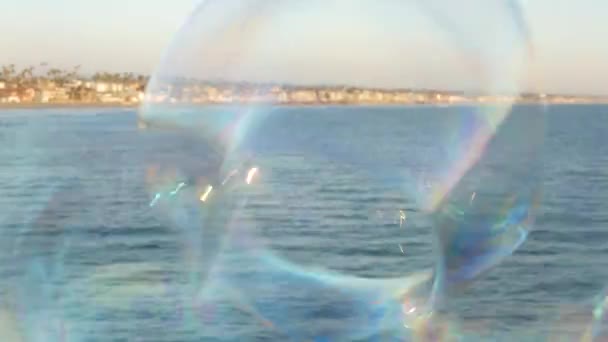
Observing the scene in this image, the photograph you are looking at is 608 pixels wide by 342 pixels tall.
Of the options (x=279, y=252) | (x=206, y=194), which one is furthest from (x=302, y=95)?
(x=279, y=252)

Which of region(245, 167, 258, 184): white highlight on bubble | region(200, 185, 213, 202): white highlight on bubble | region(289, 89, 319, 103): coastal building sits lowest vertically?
region(200, 185, 213, 202): white highlight on bubble

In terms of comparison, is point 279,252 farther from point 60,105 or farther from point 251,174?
point 60,105

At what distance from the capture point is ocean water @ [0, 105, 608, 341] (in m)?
13.6

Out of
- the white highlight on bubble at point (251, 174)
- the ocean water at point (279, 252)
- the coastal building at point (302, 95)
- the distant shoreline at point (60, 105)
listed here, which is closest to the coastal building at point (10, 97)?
the distant shoreline at point (60, 105)

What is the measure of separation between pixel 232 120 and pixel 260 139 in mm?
292

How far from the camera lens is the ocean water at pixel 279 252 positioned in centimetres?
1362

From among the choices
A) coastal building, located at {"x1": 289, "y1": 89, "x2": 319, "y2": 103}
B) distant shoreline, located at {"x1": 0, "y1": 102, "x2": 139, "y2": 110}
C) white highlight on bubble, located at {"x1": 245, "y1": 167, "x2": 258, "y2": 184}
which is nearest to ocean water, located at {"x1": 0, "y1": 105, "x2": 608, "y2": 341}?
coastal building, located at {"x1": 289, "y1": 89, "x2": 319, "y2": 103}

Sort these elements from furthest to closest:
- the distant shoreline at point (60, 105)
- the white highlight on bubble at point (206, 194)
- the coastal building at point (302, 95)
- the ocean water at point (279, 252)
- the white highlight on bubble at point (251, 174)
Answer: the distant shoreline at point (60, 105)
the ocean water at point (279, 252)
the white highlight on bubble at point (206, 194)
the white highlight on bubble at point (251, 174)
the coastal building at point (302, 95)

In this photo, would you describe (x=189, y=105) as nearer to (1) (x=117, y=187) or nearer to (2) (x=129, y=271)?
(2) (x=129, y=271)

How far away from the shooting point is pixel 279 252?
14.7 metres

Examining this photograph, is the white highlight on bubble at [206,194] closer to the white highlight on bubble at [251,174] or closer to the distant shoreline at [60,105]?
the white highlight on bubble at [251,174]

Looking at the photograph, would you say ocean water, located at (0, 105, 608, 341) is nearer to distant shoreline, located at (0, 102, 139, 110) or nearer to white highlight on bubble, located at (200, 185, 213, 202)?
white highlight on bubble, located at (200, 185, 213, 202)

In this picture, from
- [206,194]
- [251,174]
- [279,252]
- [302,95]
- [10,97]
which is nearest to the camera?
[302,95]

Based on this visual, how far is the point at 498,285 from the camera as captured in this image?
18875 mm
